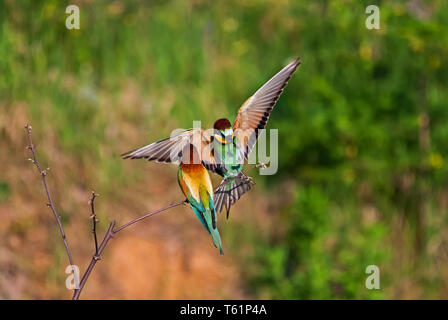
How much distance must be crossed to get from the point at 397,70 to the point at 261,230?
5.22ft

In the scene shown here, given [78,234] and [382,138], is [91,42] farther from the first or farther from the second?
[382,138]

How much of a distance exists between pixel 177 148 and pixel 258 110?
29 cm

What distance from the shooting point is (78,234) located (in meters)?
4.01

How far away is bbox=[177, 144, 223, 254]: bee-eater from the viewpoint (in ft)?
3.59

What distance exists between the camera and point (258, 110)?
1.27m

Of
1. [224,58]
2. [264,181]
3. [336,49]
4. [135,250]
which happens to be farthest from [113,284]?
[336,49]

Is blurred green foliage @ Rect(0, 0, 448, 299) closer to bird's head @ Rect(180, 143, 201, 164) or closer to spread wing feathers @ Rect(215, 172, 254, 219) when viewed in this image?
spread wing feathers @ Rect(215, 172, 254, 219)

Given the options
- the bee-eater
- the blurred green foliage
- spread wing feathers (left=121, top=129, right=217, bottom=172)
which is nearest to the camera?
spread wing feathers (left=121, top=129, right=217, bottom=172)

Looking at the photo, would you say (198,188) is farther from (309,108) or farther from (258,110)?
(309,108)

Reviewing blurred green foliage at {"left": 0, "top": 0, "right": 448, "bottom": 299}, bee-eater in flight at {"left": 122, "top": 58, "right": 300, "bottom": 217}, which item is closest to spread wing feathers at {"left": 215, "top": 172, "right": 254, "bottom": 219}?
bee-eater in flight at {"left": 122, "top": 58, "right": 300, "bottom": 217}

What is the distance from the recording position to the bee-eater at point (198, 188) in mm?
1094

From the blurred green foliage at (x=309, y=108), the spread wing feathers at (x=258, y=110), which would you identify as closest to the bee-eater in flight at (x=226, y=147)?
the spread wing feathers at (x=258, y=110)

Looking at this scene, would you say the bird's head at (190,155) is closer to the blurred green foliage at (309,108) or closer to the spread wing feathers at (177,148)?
the spread wing feathers at (177,148)

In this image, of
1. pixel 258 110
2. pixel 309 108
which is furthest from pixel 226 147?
pixel 309 108
